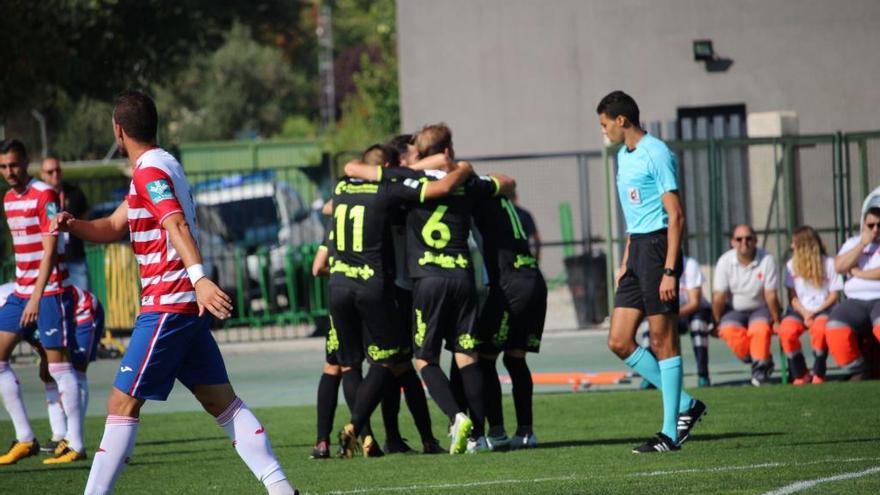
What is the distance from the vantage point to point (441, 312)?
9.95 m

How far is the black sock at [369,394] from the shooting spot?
991cm

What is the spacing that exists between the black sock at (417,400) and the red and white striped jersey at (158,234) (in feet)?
12.1

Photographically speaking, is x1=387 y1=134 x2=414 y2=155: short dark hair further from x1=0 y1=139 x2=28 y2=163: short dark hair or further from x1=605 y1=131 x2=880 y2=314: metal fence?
x1=605 y1=131 x2=880 y2=314: metal fence

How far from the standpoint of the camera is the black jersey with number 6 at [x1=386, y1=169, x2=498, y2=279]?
393 inches

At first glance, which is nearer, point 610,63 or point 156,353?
point 156,353

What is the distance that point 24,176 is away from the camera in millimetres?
10695

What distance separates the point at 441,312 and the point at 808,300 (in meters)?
5.74

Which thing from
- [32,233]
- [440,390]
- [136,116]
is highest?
[136,116]

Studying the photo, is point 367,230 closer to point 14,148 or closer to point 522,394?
point 522,394

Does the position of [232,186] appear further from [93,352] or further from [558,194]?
[93,352]

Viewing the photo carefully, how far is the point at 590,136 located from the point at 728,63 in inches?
107

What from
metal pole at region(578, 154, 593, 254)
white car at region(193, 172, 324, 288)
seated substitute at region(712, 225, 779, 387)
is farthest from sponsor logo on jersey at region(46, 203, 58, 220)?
white car at region(193, 172, 324, 288)

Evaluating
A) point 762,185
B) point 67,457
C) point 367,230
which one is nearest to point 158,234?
point 367,230

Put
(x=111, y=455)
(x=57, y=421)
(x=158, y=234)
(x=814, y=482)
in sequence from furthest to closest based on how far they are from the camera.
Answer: (x=57, y=421)
(x=814, y=482)
(x=158, y=234)
(x=111, y=455)
